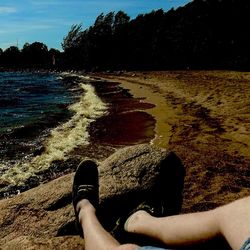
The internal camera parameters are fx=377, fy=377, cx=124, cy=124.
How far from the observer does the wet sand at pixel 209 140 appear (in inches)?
170

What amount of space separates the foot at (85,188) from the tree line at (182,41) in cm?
2341

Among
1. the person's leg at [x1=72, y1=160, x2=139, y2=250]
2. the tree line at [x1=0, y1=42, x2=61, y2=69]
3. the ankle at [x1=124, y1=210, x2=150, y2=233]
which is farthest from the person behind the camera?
the tree line at [x1=0, y1=42, x2=61, y2=69]

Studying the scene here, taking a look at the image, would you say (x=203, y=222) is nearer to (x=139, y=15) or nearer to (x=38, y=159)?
(x=38, y=159)

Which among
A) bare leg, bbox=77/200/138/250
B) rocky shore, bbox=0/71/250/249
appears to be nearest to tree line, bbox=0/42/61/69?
rocky shore, bbox=0/71/250/249

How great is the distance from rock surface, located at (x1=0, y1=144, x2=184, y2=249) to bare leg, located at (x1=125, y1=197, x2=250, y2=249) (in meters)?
0.95

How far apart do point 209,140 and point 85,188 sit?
4.47 m

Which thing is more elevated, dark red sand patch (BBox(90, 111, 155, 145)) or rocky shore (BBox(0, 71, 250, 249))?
rocky shore (BBox(0, 71, 250, 249))

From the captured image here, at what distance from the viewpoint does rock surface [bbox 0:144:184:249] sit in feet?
11.5

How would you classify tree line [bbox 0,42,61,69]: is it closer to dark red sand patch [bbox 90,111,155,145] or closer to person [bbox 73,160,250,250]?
dark red sand patch [bbox 90,111,155,145]

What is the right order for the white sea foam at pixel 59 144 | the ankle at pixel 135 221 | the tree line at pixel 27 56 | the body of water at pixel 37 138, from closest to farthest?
the ankle at pixel 135 221, the white sea foam at pixel 59 144, the body of water at pixel 37 138, the tree line at pixel 27 56

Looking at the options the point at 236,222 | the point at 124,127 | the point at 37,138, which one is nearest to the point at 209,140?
the point at 124,127

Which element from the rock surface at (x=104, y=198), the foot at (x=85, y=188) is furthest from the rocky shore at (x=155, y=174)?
the foot at (x=85, y=188)

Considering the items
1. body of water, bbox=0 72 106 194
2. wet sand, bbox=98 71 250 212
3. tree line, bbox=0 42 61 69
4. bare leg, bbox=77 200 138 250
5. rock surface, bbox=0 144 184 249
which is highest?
bare leg, bbox=77 200 138 250

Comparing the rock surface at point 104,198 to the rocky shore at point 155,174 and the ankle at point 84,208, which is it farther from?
the ankle at point 84,208
